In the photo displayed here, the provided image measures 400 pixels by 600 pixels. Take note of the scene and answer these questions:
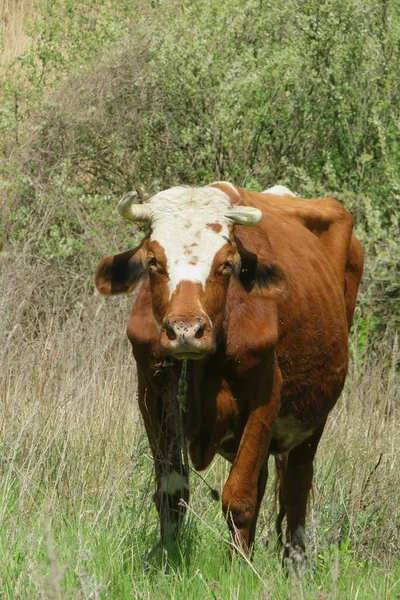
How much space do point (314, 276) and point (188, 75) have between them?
624 cm

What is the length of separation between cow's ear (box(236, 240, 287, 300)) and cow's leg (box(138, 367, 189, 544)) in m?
0.59

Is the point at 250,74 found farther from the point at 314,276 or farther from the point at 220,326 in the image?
the point at 220,326

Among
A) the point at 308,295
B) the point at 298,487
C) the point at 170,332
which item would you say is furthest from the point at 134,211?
the point at 298,487

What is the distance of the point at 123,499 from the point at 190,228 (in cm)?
154

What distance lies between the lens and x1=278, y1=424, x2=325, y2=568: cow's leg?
22.4ft

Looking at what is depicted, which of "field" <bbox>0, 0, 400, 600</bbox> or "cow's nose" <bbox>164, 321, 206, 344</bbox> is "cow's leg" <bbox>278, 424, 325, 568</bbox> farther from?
"cow's nose" <bbox>164, 321, 206, 344</bbox>

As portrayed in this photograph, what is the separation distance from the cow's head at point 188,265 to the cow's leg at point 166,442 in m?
0.39

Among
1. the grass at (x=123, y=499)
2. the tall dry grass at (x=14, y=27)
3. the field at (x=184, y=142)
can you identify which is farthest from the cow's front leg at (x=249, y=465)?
the tall dry grass at (x=14, y=27)

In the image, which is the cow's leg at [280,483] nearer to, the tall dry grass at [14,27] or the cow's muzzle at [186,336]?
the cow's muzzle at [186,336]

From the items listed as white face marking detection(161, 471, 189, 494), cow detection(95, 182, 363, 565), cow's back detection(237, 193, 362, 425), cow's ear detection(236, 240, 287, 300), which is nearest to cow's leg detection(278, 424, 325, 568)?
cow's back detection(237, 193, 362, 425)

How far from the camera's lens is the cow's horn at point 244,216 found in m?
5.70

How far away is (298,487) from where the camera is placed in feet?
22.6

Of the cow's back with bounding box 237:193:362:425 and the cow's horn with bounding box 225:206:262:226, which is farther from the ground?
the cow's horn with bounding box 225:206:262:226

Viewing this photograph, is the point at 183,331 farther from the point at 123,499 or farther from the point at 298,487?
the point at 298,487
